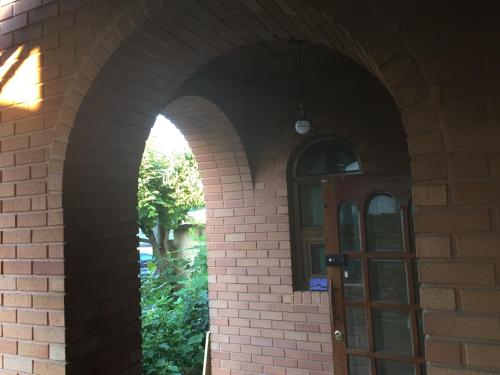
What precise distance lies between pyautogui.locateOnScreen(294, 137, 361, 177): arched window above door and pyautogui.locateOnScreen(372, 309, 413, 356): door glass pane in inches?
58.6

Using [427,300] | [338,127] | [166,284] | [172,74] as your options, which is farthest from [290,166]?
[166,284]

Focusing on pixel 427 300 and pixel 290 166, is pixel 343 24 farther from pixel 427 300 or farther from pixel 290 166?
pixel 290 166

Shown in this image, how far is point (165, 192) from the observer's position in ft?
38.8

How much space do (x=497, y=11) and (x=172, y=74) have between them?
1723mm

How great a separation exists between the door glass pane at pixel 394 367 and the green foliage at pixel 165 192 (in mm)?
8310

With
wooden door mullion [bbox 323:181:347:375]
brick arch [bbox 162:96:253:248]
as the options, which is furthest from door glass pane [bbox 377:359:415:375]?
brick arch [bbox 162:96:253:248]

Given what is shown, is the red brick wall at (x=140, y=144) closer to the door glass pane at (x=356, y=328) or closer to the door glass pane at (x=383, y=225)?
the door glass pane at (x=383, y=225)

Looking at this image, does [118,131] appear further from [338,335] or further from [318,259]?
[318,259]

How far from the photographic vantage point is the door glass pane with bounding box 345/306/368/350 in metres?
3.74

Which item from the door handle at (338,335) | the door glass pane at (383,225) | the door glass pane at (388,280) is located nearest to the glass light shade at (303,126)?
the door glass pane at (383,225)

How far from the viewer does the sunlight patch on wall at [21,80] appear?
241cm

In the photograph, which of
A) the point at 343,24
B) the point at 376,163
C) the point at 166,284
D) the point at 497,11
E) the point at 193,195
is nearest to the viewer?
the point at 497,11

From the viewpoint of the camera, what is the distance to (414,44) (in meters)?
1.61

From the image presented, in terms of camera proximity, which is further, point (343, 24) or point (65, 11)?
point (65, 11)
